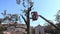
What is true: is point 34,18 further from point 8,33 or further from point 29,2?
point 8,33

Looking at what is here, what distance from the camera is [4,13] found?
3994cm

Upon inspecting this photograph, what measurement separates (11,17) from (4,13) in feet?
6.23

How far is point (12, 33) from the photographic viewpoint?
3019 centimetres

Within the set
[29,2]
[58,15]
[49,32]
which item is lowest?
[49,32]

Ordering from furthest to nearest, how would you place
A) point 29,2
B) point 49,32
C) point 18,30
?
point 49,32, point 18,30, point 29,2

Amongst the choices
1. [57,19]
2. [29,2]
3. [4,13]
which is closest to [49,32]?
[57,19]

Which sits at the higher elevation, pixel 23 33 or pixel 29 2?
pixel 29 2

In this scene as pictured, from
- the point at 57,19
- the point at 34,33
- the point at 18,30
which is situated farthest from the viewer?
the point at 57,19

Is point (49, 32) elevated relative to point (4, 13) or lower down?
lower down

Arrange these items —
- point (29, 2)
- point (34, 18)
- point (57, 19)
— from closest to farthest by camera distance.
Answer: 1. point (34, 18)
2. point (29, 2)
3. point (57, 19)

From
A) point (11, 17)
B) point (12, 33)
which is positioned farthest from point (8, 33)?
point (11, 17)

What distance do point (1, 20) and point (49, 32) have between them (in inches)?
568

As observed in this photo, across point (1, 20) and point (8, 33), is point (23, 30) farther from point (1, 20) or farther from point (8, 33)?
point (1, 20)

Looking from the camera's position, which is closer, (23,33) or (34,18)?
(34,18)
